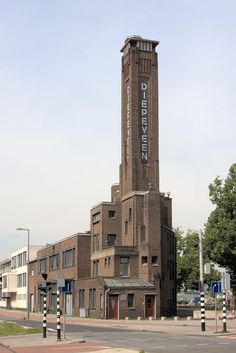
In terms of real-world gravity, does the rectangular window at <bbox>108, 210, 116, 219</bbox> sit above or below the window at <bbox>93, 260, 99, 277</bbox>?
above

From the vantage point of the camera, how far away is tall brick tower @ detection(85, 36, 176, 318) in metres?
67.1

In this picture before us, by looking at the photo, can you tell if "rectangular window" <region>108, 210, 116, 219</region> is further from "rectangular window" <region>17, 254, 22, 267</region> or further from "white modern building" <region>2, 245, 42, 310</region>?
"rectangular window" <region>17, 254, 22, 267</region>

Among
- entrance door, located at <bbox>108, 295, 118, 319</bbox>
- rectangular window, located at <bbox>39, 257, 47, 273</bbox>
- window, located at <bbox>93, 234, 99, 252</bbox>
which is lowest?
entrance door, located at <bbox>108, 295, 118, 319</bbox>

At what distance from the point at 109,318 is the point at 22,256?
193 feet

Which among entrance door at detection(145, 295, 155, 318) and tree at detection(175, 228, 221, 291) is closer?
entrance door at detection(145, 295, 155, 318)

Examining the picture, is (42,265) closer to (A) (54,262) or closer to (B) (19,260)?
(A) (54,262)

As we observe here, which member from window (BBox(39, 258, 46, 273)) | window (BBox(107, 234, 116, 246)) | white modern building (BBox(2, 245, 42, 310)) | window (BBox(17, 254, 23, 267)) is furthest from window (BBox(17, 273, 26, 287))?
window (BBox(107, 234, 116, 246))

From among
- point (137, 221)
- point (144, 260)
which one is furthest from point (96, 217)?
point (144, 260)

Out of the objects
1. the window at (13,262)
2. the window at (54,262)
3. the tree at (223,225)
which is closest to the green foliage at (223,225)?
the tree at (223,225)

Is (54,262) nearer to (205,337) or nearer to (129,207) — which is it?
(129,207)

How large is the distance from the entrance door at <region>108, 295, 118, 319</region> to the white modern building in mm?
50750

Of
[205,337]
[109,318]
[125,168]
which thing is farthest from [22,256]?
[205,337]

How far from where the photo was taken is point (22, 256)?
121 meters

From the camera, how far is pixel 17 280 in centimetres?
12400
